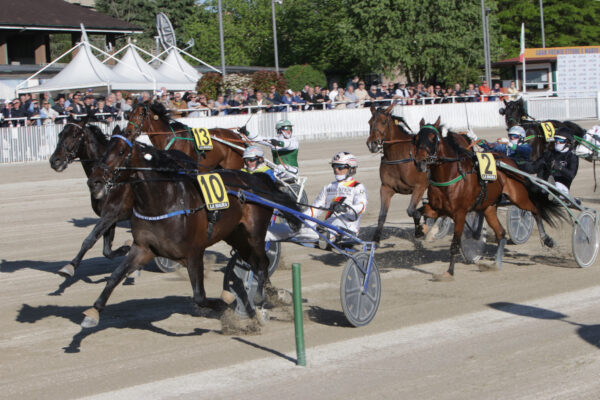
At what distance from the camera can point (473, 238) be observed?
32.7 feet

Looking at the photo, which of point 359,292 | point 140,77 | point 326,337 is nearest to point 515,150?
point 359,292

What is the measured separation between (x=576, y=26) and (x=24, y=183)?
160 feet

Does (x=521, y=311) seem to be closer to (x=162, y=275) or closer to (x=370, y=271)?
(x=370, y=271)

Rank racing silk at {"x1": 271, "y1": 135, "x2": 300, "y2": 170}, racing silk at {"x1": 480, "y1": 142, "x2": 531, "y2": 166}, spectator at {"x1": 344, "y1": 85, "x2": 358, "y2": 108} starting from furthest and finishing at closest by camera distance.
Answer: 1. spectator at {"x1": 344, "y1": 85, "x2": 358, "y2": 108}
2. racing silk at {"x1": 271, "y1": 135, "x2": 300, "y2": 170}
3. racing silk at {"x1": 480, "y1": 142, "x2": 531, "y2": 166}

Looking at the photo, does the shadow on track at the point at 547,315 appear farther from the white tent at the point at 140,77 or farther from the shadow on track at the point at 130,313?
the white tent at the point at 140,77

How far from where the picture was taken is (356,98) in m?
26.7

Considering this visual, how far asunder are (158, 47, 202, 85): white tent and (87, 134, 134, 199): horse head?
72.7 feet

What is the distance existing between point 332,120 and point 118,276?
20274 millimetres

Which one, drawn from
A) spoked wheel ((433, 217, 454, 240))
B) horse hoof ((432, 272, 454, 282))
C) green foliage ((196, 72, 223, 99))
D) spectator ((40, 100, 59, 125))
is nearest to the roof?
green foliage ((196, 72, 223, 99))

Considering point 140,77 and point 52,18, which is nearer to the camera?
point 140,77

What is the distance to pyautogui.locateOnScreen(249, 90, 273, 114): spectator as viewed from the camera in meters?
23.5

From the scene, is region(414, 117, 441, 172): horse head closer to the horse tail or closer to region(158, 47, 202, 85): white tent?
the horse tail

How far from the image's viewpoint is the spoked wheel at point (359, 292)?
677cm

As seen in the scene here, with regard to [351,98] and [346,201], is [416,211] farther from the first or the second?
[351,98]
